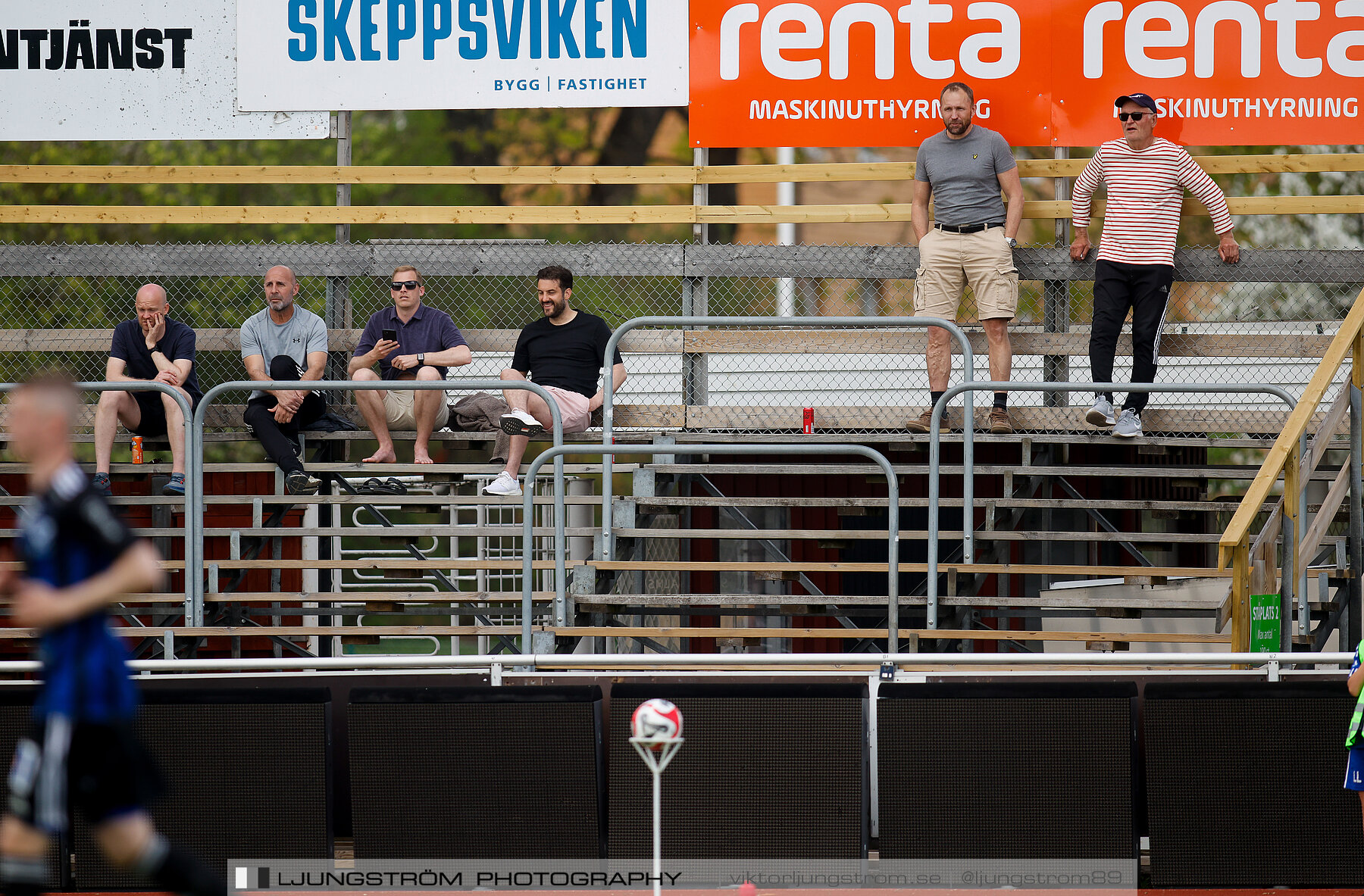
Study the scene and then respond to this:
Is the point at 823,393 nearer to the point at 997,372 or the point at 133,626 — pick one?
the point at 997,372

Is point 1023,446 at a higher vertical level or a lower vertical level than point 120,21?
lower

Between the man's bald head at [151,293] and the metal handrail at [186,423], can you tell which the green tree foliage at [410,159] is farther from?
the metal handrail at [186,423]

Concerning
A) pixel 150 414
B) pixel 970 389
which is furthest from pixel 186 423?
pixel 970 389

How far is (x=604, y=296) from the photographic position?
2211cm

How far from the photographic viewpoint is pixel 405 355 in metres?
11.1

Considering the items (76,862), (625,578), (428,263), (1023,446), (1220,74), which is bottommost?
(76,862)

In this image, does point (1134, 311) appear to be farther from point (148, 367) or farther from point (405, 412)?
point (148, 367)

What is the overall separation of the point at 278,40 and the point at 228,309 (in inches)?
403

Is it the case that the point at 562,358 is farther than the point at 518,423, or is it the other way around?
the point at 562,358

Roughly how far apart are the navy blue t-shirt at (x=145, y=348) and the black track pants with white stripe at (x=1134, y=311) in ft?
21.0

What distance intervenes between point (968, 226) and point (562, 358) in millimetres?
3105

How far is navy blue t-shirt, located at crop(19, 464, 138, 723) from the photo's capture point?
4438 millimetres

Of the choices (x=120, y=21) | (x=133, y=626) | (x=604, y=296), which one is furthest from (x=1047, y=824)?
(x=604, y=296)

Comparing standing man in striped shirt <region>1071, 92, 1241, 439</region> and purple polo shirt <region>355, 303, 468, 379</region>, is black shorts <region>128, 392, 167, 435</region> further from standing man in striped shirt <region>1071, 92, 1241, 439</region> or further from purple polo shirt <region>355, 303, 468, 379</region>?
standing man in striped shirt <region>1071, 92, 1241, 439</region>
